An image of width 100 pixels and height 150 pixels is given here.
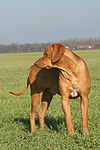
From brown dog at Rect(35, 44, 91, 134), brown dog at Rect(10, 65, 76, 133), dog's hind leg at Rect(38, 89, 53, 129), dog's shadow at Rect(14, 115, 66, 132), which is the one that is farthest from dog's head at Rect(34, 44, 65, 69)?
dog's shadow at Rect(14, 115, 66, 132)

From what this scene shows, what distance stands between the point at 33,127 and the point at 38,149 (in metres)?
0.88

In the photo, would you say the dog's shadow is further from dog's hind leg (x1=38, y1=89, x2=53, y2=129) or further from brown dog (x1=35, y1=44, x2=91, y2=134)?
brown dog (x1=35, y1=44, x2=91, y2=134)

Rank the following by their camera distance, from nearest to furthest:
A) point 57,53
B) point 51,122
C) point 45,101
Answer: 1. point 57,53
2. point 45,101
3. point 51,122

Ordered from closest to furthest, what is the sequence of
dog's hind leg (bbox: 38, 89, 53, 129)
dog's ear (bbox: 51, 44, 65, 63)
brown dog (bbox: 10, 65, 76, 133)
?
dog's ear (bbox: 51, 44, 65, 63), brown dog (bbox: 10, 65, 76, 133), dog's hind leg (bbox: 38, 89, 53, 129)

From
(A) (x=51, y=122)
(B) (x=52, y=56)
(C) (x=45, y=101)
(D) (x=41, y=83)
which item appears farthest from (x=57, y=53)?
(A) (x=51, y=122)

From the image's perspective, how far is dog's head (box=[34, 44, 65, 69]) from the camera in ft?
12.4

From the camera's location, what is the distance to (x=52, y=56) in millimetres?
3840

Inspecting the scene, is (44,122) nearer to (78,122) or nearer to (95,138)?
(78,122)

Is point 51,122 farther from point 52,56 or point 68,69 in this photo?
point 52,56

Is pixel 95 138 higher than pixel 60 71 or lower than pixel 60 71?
lower

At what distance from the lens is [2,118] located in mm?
5887

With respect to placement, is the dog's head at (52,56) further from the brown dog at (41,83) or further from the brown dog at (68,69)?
the brown dog at (41,83)

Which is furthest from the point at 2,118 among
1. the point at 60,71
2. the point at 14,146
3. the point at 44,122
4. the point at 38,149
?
the point at 60,71

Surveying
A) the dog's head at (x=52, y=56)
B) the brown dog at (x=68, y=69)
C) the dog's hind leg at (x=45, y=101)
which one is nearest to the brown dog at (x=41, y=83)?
the dog's hind leg at (x=45, y=101)
